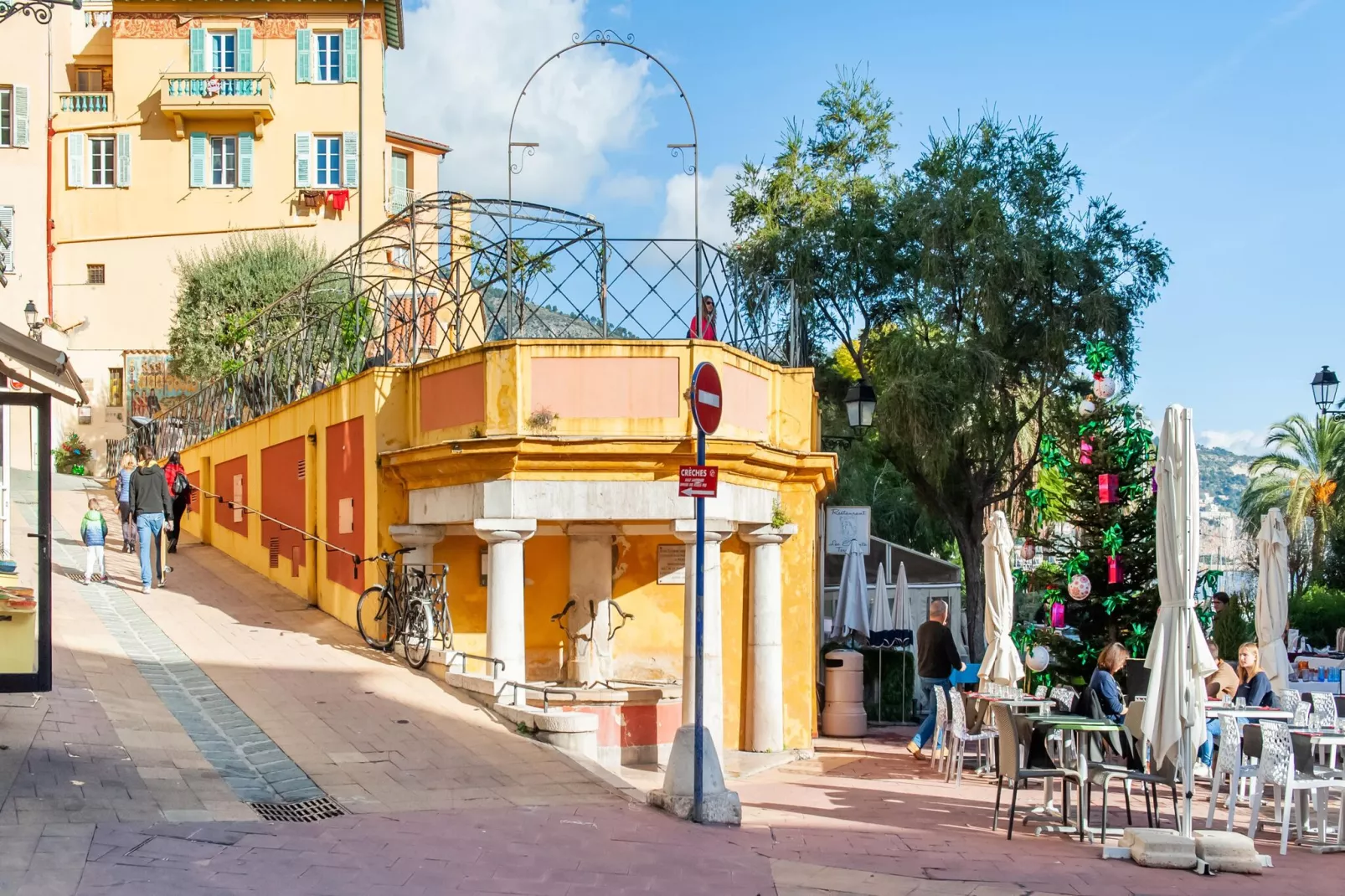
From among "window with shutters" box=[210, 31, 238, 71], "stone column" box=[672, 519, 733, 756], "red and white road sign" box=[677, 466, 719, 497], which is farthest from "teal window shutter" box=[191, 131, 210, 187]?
"red and white road sign" box=[677, 466, 719, 497]

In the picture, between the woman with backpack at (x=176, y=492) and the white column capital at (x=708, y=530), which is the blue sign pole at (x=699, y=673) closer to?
the white column capital at (x=708, y=530)

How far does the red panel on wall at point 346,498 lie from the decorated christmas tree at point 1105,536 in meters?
8.31

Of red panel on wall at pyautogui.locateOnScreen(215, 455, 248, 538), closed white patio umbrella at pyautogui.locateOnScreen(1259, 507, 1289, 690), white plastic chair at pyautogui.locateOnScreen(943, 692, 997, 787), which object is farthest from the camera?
red panel on wall at pyautogui.locateOnScreen(215, 455, 248, 538)

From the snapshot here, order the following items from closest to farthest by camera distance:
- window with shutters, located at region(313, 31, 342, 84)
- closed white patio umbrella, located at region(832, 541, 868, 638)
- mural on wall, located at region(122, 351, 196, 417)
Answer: closed white patio umbrella, located at region(832, 541, 868, 638) < mural on wall, located at region(122, 351, 196, 417) < window with shutters, located at region(313, 31, 342, 84)


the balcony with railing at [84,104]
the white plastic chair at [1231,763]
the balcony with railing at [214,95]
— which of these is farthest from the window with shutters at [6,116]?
the white plastic chair at [1231,763]

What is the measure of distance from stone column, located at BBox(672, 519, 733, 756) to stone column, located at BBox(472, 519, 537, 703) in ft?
5.27

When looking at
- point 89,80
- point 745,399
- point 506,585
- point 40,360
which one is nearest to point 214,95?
point 89,80

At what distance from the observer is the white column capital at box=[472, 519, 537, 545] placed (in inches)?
555

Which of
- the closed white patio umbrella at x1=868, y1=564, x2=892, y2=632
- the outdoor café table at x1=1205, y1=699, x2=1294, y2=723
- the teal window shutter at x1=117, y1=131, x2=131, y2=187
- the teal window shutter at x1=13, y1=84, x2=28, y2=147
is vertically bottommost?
the outdoor café table at x1=1205, y1=699, x2=1294, y2=723

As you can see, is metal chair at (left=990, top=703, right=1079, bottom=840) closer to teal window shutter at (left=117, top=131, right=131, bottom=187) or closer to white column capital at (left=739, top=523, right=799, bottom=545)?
white column capital at (left=739, top=523, right=799, bottom=545)

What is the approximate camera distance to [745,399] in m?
15.4

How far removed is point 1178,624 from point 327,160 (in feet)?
115

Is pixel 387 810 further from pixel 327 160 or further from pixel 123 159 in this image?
pixel 123 159

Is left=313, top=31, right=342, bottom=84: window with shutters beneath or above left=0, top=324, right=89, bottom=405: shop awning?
above
